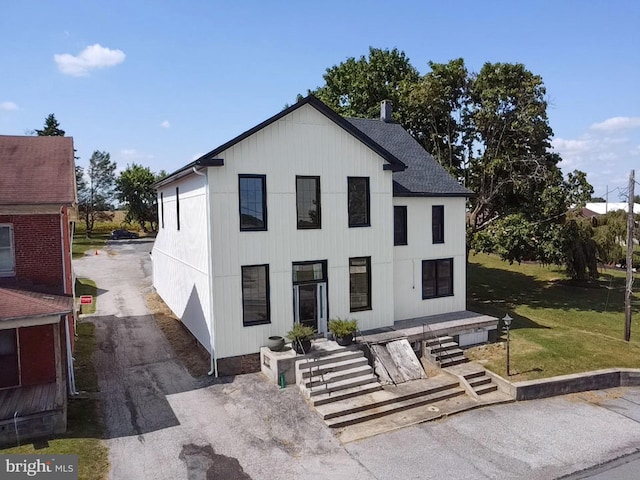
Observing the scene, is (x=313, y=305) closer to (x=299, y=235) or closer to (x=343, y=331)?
(x=343, y=331)

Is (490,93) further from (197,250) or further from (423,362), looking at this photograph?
(197,250)

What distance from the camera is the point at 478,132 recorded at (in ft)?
88.3

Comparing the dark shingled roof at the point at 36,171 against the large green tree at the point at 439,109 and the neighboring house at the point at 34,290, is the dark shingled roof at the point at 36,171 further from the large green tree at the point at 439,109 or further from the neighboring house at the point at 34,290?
the large green tree at the point at 439,109

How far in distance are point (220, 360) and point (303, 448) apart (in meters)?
4.73

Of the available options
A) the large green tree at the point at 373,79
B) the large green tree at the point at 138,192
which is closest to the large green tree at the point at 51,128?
the large green tree at the point at 138,192

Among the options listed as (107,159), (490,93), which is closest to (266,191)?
(490,93)

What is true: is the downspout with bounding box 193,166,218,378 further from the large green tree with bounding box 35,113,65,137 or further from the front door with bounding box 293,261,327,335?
the large green tree with bounding box 35,113,65,137

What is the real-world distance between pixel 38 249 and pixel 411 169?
47.4 feet

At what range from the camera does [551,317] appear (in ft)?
79.8

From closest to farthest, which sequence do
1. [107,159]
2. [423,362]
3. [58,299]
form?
[58,299]
[423,362]
[107,159]

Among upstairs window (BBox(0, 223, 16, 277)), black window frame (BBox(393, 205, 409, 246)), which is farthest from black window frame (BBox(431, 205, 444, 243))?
upstairs window (BBox(0, 223, 16, 277))

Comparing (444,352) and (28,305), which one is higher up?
(28,305)

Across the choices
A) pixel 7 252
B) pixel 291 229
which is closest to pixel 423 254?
pixel 291 229

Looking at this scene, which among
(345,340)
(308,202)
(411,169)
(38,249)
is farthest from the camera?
(411,169)
